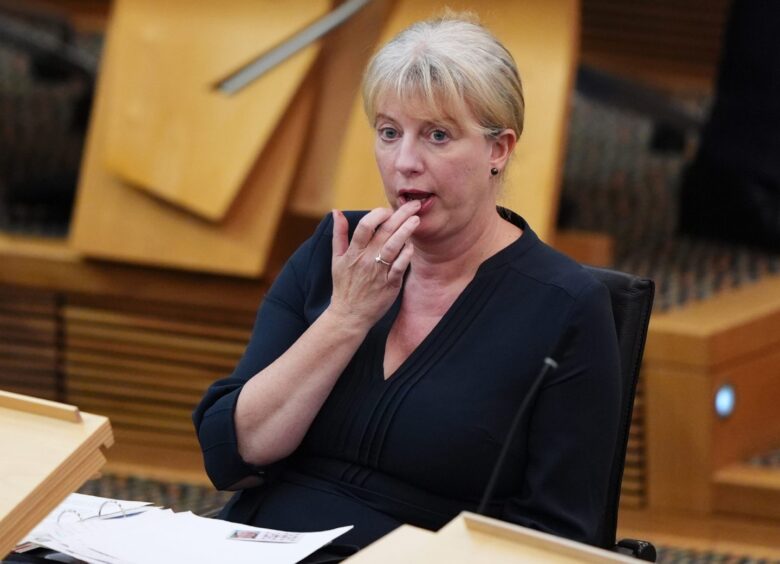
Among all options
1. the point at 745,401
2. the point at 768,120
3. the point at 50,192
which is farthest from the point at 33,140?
the point at 745,401

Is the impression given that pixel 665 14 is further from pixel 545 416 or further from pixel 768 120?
pixel 545 416

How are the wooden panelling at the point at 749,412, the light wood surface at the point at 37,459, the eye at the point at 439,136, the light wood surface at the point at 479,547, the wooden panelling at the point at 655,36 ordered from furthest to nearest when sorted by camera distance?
the wooden panelling at the point at 655,36 < the wooden panelling at the point at 749,412 < the eye at the point at 439,136 < the light wood surface at the point at 37,459 < the light wood surface at the point at 479,547

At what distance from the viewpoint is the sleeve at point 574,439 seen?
1806 millimetres

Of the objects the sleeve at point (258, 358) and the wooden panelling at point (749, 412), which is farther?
the wooden panelling at point (749, 412)

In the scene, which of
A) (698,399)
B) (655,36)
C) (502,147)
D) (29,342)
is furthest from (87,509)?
(655,36)

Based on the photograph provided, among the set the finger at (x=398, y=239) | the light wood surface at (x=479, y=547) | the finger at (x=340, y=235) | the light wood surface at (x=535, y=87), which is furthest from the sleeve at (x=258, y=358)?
the light wood surface at (x=535, y=87)

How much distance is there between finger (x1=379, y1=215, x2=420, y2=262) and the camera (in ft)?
6.22

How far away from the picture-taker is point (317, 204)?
3.93m

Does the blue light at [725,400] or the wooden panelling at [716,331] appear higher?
the wooden panelling at [716,331]

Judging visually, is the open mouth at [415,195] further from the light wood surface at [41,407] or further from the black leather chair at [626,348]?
the light wood surface at [41,407]

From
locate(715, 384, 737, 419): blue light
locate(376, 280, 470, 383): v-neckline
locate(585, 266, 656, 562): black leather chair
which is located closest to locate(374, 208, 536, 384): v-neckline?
locate(376, 280, 470, 383): v-neckline

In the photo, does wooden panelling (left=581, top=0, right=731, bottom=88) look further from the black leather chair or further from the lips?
the lips

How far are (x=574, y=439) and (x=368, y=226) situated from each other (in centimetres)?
40

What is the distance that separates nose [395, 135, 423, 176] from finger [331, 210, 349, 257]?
0.15 m
